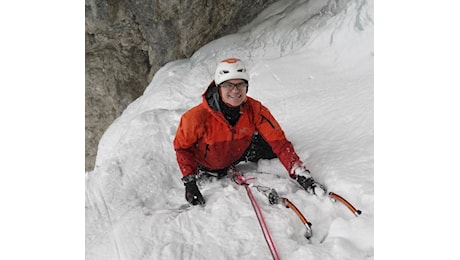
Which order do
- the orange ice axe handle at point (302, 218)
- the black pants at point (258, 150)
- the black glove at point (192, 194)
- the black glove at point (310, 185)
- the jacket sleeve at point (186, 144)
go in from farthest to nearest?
the black pants at point (258, 150)
the jacket sleeve at point (186, 144)
the black glove at point (192, 194)
the black glove at point (310, 185)
the orange ice axe handle at point (302, 218)

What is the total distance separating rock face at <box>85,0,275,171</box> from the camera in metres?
5.95

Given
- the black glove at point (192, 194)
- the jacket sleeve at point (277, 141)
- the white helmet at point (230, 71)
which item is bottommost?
the black glove at point (192, 194)

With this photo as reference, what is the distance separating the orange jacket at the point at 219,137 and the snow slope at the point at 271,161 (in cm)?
23

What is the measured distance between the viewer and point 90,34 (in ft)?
23.0

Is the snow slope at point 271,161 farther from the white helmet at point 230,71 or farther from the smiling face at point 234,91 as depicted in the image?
the white helmet at point 230,71

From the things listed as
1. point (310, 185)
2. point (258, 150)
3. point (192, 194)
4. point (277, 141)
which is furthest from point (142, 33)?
point (310, 185)

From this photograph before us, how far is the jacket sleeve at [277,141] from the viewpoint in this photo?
2.88 m

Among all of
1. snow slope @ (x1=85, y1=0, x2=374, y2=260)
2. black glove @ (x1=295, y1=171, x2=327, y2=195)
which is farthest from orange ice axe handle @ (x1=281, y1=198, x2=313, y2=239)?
black glove @ (x1=295, y1=171, x2=327, y2=195)

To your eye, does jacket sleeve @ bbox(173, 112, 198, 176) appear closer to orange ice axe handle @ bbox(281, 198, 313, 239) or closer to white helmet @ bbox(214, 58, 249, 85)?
white helmet @ bbox(214, 58, 249, 85)

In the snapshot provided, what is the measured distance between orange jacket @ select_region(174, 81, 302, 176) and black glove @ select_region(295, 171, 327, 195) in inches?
6.1

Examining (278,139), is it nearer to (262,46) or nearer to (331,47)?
(331,47)

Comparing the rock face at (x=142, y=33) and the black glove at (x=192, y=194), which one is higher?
the rock face at (x=142, y=33)

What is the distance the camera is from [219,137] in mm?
3006

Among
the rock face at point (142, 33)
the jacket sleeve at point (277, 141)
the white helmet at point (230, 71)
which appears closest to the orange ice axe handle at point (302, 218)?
the jacket sleeve at point (277, 141)
